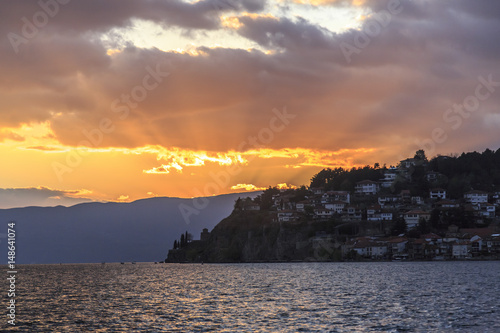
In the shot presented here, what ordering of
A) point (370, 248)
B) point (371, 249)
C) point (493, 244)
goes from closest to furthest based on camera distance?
point (493, 244) → point (371, 249) → point (370, 248)

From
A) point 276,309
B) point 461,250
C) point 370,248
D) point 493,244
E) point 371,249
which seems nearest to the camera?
point 276,309

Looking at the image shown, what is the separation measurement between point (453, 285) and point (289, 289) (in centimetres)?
2354

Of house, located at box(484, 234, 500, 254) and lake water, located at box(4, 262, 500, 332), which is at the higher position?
house, located at box(484, 234, 500, 254)

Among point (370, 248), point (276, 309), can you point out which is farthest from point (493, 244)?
point (276, 309)

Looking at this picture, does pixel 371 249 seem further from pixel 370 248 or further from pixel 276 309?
pixel 276 309

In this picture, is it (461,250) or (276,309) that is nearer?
(276,309)

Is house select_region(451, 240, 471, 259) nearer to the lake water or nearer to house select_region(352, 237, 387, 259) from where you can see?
house select_region(352, 237, 387, 259)

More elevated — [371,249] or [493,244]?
[493,244]

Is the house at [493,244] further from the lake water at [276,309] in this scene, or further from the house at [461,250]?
the lake water at [276,309]

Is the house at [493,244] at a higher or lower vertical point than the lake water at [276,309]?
higher

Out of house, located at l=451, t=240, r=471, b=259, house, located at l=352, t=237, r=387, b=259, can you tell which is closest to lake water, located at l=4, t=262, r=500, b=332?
house, located at l=451, t=240, r=471, b=259

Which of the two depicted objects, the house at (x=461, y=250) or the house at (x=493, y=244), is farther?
the house at (x=461, y=250)

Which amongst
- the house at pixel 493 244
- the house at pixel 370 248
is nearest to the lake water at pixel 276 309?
the house at pixel 493 244

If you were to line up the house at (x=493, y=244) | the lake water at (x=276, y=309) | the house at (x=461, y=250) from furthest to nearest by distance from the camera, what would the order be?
the house at (x=461, y=250) < the house at (x=493, y=244) < the lake water at (x=276, y=309)
